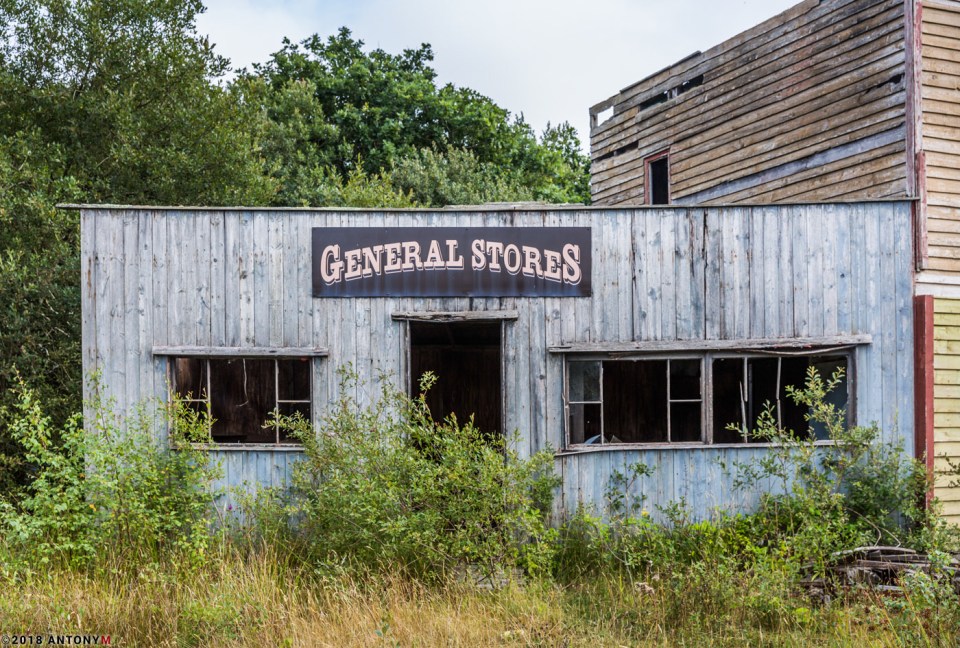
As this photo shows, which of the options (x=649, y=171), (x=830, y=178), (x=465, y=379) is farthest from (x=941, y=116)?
(x=465, y=379)

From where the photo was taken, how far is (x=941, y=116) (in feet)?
40.8

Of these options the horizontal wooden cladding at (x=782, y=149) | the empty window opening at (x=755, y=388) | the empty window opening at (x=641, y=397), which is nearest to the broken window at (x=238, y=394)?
the empty window opening at (x=641, y=397)

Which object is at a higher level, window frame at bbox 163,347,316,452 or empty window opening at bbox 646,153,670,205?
empty window opening at bbox 646,153,670,205

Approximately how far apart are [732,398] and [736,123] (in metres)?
6.48

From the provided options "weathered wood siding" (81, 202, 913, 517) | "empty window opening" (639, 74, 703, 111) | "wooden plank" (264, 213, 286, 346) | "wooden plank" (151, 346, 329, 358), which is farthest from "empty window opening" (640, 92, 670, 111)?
"wooden plank" (151, 346, 329, 358)

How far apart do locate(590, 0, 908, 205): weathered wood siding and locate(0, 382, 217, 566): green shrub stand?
31.1 feet

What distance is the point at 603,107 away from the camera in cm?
1894

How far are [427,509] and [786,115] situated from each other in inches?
372

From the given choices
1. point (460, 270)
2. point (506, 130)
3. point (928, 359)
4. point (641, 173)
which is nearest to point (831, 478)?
point (928, 359)

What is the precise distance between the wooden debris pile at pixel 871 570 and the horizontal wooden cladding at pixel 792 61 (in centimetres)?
723

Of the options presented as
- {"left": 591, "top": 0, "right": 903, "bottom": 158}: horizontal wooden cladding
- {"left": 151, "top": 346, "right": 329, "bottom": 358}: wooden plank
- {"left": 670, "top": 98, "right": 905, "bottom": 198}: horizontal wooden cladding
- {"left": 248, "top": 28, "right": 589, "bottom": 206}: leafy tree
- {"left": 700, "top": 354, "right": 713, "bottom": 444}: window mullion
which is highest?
{"left": 248, "top": 28, "right": 589, "bottom": 206}: leafy tree

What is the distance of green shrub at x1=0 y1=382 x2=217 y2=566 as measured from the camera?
8.59 metres

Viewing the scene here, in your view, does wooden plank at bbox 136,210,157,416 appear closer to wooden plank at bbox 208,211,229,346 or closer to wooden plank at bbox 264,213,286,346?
wooden plank at bbox 208,211,229,346

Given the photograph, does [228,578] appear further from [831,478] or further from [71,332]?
[71,332]
